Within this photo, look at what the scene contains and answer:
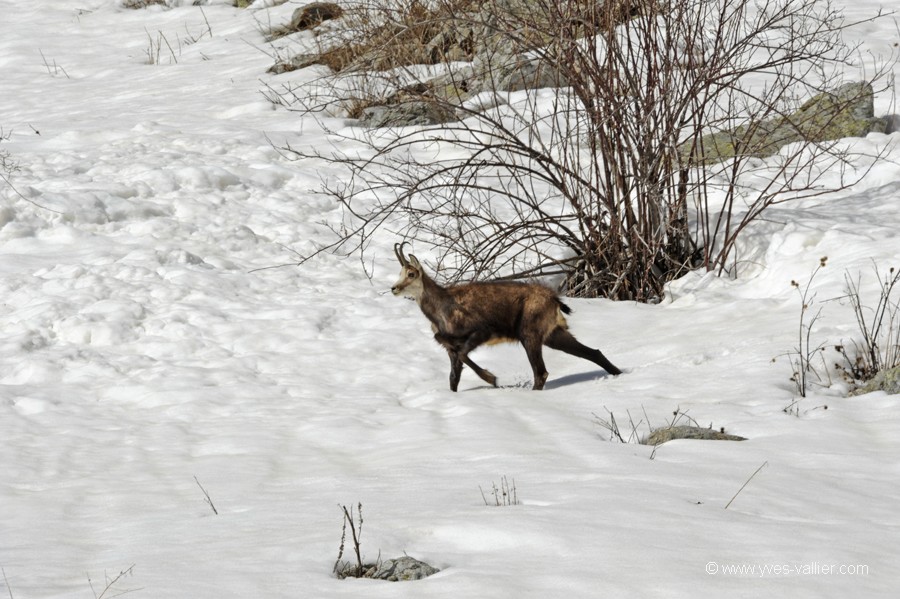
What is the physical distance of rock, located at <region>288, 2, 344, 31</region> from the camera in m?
17.7

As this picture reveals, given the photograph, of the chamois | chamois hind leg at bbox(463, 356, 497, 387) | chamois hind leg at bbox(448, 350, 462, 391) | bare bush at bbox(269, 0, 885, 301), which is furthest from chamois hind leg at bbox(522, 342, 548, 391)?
bare bush at bbox(269, 0, 885, 301)

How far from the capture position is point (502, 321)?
7117 millimetres

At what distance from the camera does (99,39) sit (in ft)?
62.5

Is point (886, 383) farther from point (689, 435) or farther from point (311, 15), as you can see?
point (311, 15)

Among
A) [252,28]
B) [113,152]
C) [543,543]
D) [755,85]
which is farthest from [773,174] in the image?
[252,28]

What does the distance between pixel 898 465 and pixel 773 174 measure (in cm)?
647

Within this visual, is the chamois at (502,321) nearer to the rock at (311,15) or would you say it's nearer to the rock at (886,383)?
the rock at (886,383)

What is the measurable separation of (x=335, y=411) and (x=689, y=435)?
241 centimetres

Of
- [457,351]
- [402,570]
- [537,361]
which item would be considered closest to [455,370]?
[457,351]

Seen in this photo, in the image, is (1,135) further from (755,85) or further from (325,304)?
(755,85)

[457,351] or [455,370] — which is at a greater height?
[457,351]

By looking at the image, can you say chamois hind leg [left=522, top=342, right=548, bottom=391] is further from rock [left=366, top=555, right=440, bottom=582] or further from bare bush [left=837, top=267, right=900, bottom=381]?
rock [left=366, top=555, right=440, bottom=582]

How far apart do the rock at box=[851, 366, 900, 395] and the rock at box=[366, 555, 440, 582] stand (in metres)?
3.82

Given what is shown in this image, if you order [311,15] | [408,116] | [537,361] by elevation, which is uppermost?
[311,15]
